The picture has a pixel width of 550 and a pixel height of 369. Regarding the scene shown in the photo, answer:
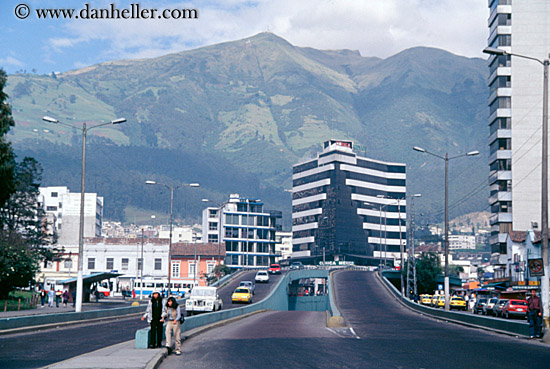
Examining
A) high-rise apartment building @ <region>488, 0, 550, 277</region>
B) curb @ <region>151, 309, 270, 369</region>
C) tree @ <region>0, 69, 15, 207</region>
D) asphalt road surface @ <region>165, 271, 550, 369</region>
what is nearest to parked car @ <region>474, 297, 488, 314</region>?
curb @ <region>151, 309, 270, 369</region>

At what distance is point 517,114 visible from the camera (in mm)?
124688

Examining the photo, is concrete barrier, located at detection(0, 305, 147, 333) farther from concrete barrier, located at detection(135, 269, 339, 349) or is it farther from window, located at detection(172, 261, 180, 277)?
window, located at detection(172, 261, 180, 277)

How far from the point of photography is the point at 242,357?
24062 millimetres

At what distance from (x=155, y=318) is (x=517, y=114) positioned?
110321 millimetres

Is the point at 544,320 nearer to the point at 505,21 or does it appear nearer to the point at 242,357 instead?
the point at 242,357

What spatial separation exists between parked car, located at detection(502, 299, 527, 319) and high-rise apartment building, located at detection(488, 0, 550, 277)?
219 feet

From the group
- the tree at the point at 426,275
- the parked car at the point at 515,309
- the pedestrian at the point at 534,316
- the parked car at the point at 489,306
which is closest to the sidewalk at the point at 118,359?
the pedestrian at the point at 534,316

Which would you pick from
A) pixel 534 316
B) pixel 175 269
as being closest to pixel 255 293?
pixel 175 269

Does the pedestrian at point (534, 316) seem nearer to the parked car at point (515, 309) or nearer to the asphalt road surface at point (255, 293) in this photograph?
the parked car at point (515, 309)

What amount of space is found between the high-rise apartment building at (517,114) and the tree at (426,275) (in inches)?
755

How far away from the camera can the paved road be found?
23.6 meters

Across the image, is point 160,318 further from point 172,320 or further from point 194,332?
point 194,332

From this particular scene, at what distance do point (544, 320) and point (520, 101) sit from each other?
9823cm

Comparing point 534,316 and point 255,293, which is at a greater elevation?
point 534,316
